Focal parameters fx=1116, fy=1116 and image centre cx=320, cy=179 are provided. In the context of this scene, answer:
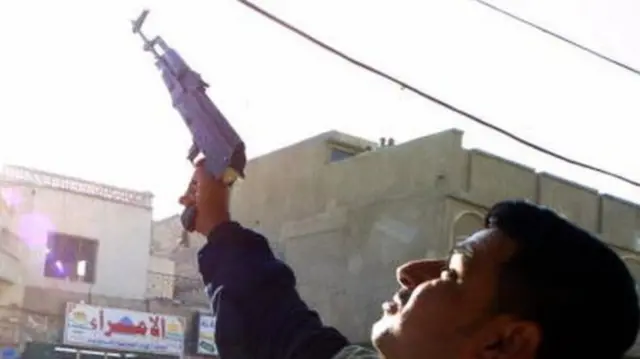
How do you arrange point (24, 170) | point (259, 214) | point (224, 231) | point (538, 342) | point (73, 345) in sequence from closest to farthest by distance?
point (538, 342) → point (224, 231) → point (259, 214) → point (73, 345) → point (24, 170)

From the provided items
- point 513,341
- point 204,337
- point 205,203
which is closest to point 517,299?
point 513,341

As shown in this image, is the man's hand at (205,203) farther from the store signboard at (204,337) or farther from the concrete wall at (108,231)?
the concrete wall at (108,231)

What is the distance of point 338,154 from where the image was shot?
49.8 ft

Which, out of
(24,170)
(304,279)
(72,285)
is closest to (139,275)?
(72,285)

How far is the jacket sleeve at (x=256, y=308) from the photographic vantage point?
1.50 meters

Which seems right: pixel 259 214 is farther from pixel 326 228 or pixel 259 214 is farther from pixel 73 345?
pixel 73 345

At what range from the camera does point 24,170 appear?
20.7 metres

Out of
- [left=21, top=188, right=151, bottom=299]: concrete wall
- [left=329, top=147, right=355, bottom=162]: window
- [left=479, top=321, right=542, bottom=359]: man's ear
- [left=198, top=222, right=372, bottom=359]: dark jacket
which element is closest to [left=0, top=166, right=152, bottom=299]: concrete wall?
[left=21, top=188, right=151, bottom=299]: concrete wall

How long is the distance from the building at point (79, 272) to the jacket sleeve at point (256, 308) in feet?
57.4

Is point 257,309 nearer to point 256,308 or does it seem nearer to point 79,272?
point 256,308

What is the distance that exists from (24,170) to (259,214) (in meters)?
6.57

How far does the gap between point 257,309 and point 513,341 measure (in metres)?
0.49

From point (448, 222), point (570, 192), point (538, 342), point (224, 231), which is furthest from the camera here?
point (570, 192)

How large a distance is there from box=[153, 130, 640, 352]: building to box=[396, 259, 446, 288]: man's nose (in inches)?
410
